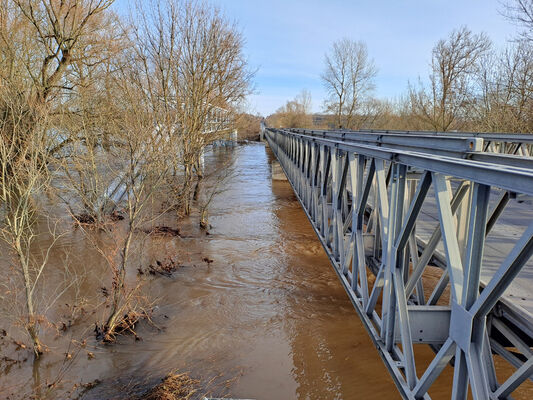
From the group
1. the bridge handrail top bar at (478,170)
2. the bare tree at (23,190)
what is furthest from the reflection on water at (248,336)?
the bridge handrail top bar at (478,170)

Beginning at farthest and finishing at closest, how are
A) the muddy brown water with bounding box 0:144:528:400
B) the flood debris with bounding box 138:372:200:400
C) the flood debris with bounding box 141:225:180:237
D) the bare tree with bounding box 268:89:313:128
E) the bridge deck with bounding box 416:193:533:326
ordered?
the bare tree with bounding box 268:89:313:128
the flood debris with bounding box 141:225:180:237
the muddy brown water with bounding box 0:144:528:400
the flood debris with bounding box 138:372:200:400
the bridge deck with bounding box 416:193:533:326

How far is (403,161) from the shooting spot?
107 inches

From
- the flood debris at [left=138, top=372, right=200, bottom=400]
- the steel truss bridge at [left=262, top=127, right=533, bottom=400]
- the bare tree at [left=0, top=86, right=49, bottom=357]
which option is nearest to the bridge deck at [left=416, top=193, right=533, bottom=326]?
the steel truss bridge at [left=262, top=127, right=533, bottom=400]

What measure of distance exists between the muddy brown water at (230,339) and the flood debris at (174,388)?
179 mm

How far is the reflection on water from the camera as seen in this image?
16.7ft

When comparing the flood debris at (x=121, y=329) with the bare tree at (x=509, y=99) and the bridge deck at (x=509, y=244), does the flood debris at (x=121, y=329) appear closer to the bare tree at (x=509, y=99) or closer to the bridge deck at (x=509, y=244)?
the bridge deck at (x=509, y=244)

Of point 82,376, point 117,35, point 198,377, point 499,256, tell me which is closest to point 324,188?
point 499,256

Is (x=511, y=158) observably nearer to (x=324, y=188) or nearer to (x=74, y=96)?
(x=324, y=188)

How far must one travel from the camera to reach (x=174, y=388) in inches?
186

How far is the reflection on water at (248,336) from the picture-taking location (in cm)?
509

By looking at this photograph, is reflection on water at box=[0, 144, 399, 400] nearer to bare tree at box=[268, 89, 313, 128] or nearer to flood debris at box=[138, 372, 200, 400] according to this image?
flood debris at box=[138, 372, 200, 400]

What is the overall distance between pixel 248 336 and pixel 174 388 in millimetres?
1732

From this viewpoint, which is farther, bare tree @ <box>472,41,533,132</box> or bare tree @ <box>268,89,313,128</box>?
bare tree @ <box>268,89,313,128</box>

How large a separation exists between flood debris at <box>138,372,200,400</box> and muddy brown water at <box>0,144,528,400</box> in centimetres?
18
